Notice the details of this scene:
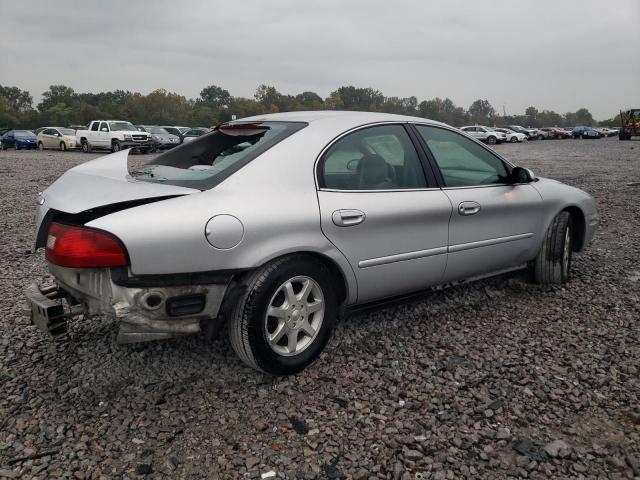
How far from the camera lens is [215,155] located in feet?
10.5

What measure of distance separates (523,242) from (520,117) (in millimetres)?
143331

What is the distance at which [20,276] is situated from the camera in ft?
15.7

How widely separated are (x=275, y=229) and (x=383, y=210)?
0.77m

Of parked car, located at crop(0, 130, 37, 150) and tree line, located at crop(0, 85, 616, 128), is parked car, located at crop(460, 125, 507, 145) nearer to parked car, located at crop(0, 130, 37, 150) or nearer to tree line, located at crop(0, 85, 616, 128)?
parked car, located at crop(0, 130, 37, 150)

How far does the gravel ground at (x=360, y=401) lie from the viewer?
2264mm

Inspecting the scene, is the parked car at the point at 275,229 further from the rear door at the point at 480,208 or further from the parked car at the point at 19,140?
the parked car at the point at 19,140

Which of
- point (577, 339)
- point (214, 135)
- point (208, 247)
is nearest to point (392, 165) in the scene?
point (214, 135)

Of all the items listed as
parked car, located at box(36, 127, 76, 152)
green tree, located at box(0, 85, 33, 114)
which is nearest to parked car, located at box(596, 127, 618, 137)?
parked car, located at box(36, 127, 76, 152)

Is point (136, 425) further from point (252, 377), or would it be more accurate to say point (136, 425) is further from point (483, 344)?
point (483, 344)

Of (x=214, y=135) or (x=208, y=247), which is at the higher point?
(x=214, y=135)

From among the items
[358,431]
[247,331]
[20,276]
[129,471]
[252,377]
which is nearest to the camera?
[129,471]

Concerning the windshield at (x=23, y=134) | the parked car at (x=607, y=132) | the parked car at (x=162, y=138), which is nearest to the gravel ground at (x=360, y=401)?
the parked car at (x=162, y=138)

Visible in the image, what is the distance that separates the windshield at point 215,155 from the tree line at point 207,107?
75135mm

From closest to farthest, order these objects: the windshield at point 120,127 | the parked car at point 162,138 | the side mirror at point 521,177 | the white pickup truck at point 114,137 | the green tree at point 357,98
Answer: the side mirror at point 521,177
the white pickup truck at point 114,137
the windshield at point 120,127
the parked car at point 162,138
the green tree at point 357,98
